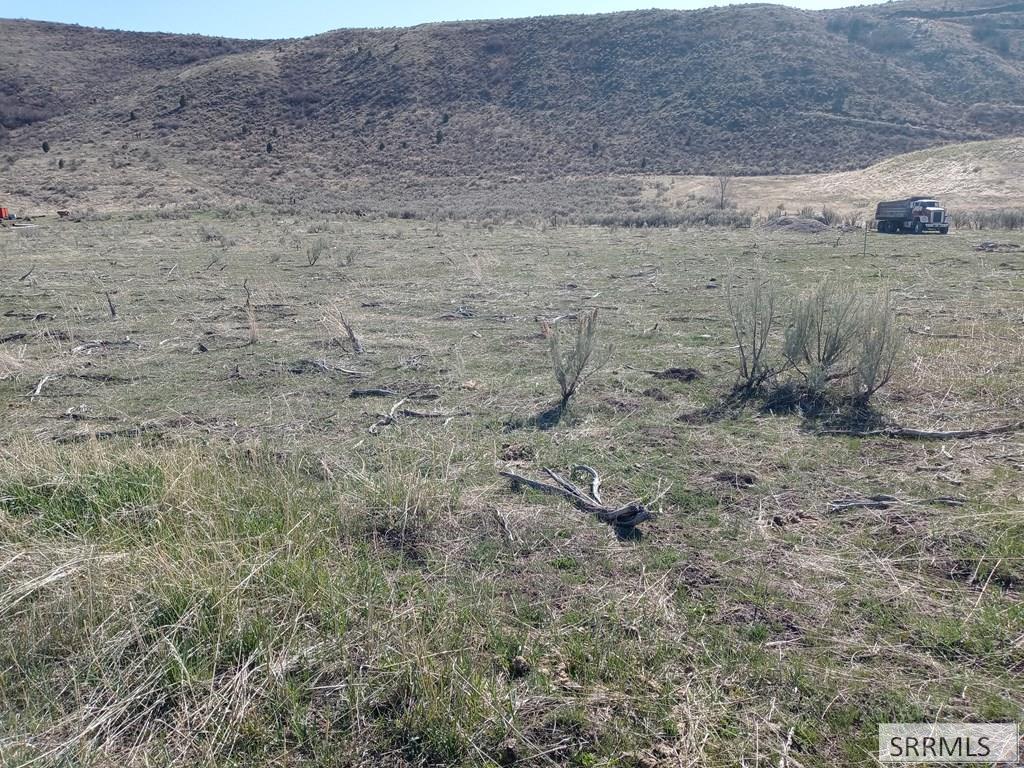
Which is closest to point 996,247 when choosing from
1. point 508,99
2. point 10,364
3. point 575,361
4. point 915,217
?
point 915,217

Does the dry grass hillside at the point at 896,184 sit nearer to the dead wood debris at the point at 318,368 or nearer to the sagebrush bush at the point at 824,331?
the sagebrush bush at the point at 824,331

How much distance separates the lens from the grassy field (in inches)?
→ 120

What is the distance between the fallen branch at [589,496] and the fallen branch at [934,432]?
7.76 ft

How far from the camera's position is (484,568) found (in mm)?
4219

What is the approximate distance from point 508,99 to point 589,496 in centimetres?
5911

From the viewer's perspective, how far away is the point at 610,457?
5812mm

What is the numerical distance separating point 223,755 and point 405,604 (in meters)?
1.11

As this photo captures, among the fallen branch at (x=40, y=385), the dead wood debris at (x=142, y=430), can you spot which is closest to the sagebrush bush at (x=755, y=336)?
the dead wood debris at (x=142, y=430)

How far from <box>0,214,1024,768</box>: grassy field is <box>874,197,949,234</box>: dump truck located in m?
18.9

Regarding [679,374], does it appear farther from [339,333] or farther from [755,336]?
[339,333]

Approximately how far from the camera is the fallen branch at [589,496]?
4.62m

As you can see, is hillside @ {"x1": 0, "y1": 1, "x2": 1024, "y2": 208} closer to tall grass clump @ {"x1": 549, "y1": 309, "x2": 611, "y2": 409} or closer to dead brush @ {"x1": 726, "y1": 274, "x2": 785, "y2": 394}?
dead brush @ {"x1": 726, "y1": 274, "x2": 785, "y2": 394}

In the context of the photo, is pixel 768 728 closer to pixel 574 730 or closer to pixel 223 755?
pixel 574 730

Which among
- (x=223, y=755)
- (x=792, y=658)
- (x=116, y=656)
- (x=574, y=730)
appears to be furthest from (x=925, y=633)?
(x=116, y=656)
